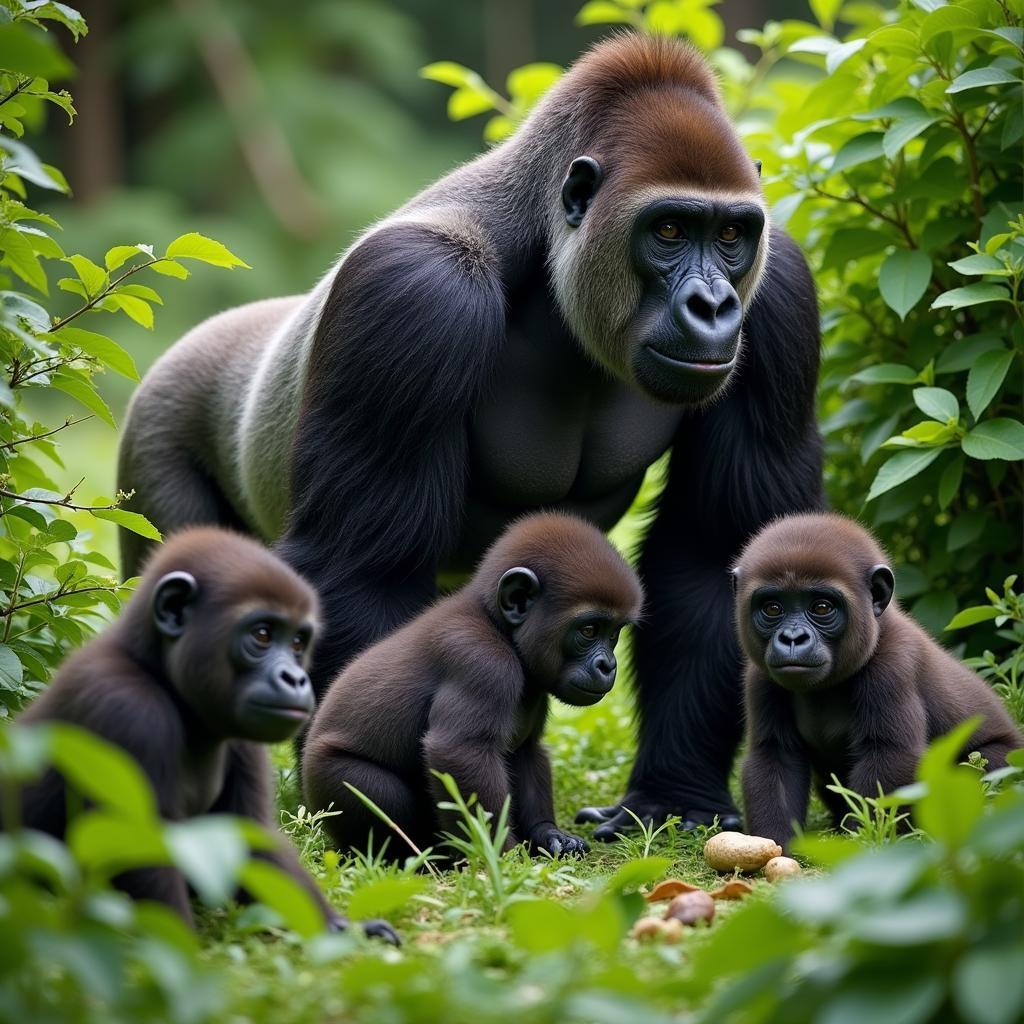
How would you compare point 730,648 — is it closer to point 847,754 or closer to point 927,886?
point 847,754

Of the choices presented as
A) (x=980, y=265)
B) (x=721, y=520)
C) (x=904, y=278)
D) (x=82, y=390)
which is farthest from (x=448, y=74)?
(x=82, y=390)

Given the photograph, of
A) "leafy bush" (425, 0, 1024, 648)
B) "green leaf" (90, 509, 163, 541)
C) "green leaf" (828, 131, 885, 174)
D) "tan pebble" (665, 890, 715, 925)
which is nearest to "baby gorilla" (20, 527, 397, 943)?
"tan pebble" (665, 890, 715, 925)

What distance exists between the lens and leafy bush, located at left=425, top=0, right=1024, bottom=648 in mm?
4871

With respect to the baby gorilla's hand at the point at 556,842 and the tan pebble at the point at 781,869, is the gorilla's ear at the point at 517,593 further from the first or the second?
the tan pebble at the point at 781,869

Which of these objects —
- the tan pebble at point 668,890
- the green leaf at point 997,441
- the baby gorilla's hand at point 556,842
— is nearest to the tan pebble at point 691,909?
the tan pebble at point 668,890

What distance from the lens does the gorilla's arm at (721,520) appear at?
16.6 feet

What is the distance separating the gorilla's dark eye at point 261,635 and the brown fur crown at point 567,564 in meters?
1.21

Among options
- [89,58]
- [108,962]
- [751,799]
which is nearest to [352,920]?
[108,962]

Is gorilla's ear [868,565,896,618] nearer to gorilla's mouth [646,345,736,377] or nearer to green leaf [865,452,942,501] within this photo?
green leaf [865,452,942,501]

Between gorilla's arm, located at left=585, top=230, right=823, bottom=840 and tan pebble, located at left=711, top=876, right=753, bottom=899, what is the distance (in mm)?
1375

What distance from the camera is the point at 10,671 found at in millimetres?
3947

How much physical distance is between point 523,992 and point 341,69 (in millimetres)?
21839

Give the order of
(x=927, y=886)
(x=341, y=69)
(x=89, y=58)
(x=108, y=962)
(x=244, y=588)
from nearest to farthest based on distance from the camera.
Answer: (x=108, y=962)
(x=927, y=886)
(x=244, y=588)
(x=89, y=58)
(x=341, y=69)

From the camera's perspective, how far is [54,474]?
33.5 feet
